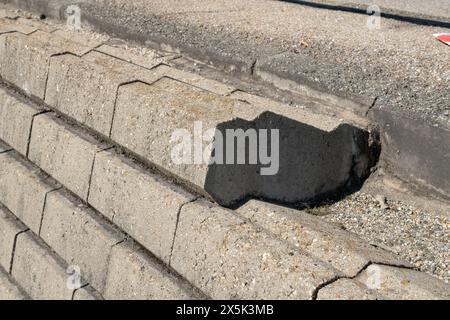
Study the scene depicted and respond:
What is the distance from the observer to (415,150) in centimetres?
242

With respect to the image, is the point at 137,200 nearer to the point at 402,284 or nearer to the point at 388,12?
the point at 402,284

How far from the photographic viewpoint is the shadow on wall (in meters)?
2.15

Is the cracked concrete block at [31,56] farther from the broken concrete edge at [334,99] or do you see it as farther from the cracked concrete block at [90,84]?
the broken concrete edge at [334,99]

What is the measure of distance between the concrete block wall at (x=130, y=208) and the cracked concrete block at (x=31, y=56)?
1cm

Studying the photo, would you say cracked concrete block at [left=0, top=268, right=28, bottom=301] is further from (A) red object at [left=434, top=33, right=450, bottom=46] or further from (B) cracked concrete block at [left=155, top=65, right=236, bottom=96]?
(A) red object at [left=434, top=33, right=450, bottom=46]

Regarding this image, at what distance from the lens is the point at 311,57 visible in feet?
10.4

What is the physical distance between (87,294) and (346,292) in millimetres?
1425

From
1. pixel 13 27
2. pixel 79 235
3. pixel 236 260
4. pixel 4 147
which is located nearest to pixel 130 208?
pixel 79 235

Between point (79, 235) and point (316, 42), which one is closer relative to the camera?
point (79, 235)

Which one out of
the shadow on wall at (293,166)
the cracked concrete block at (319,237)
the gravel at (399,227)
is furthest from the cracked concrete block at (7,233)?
the gravel at (399,227)

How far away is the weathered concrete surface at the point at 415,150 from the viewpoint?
2.33m

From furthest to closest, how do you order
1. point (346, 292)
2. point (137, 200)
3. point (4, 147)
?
point (4, 147), point (137, 200), point (346, 292)

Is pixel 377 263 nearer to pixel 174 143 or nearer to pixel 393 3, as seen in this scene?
pixel 174 143

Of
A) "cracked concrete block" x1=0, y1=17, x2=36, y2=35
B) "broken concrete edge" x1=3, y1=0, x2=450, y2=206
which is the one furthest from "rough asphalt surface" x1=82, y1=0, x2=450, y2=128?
"cracked concrete block" x1=0, y1=17, x2=36, y2=35
